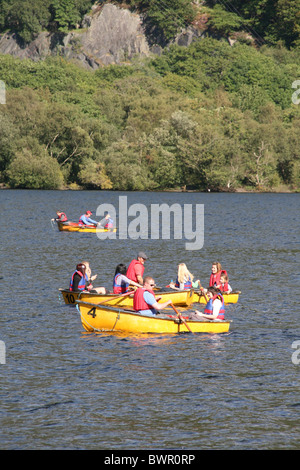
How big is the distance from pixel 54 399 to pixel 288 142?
4630 inches

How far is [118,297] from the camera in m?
28.1

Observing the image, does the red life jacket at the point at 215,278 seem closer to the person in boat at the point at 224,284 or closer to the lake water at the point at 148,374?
the person in boat at the point at 224,284

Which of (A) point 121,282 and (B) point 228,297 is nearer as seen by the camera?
(A) point 121,282

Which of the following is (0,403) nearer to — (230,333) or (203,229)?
(230,333)

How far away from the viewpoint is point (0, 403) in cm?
1850

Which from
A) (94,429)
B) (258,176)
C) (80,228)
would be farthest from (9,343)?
(258,176)

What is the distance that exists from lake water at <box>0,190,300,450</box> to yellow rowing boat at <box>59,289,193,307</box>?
0.66m

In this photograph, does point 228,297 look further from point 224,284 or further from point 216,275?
point 216,275

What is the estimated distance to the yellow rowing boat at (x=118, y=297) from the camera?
2825 cm
